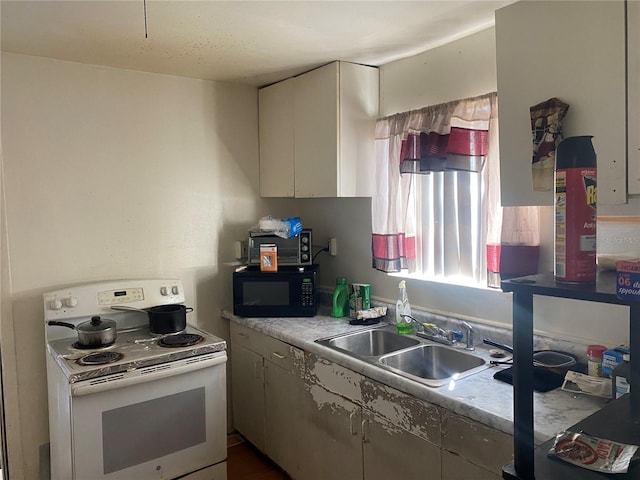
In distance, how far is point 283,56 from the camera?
8.26 feet

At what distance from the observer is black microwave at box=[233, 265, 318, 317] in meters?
2.84

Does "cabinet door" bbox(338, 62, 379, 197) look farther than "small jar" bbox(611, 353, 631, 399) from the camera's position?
Yes

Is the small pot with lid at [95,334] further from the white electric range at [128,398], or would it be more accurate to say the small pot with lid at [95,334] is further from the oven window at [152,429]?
the oven window at [152,429]

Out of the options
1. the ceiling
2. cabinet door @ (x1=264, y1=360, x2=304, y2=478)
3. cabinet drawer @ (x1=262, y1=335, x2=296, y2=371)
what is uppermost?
the ceiling

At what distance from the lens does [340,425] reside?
2203 mm

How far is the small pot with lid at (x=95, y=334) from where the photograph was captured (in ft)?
7.68

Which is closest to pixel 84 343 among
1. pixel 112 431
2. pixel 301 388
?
pixel 112 431

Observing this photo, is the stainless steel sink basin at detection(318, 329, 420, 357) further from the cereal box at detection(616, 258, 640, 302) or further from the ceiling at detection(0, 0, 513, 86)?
the cereal box at detection(616, 258, 640, 302)

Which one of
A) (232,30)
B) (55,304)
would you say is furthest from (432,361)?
(55,304)

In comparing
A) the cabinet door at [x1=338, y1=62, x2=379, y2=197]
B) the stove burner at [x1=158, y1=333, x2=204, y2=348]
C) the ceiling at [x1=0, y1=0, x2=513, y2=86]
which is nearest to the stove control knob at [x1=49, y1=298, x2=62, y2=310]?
the stove burner at [x1=158, y1=333, x2=204, y2=348]

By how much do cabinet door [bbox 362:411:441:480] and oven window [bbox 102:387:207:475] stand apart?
831mm

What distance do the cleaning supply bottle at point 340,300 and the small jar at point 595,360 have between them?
1.34m

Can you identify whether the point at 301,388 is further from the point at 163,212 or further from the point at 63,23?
the point at 63,23

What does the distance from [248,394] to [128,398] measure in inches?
34.3
